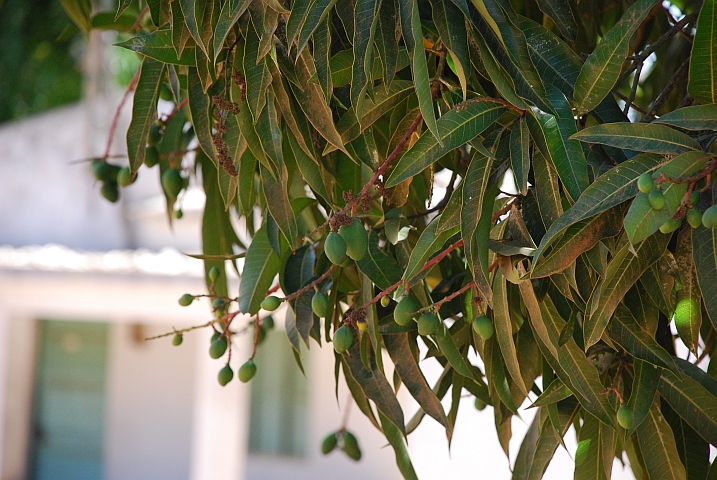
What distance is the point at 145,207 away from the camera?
4402 millimetres

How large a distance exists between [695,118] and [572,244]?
0.18 metres

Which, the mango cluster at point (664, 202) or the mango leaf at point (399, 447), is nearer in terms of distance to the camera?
the mango cluster at point (664, 202)

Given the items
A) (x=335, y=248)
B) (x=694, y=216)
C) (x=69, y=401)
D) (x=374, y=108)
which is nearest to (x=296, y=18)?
(x=374, y=108)

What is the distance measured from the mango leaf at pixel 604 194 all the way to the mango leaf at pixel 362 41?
236 millimetres

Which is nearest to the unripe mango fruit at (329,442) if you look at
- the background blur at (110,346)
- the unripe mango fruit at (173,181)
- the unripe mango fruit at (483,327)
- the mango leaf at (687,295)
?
the unripe mango fruit at (173,181)

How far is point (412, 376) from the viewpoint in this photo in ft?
3.48

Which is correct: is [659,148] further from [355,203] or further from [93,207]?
[93,207]

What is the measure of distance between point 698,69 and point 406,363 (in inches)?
19.9

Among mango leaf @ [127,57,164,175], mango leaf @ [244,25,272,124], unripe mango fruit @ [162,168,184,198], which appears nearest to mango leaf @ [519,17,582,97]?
mango leaf @ [244,25,272,124]

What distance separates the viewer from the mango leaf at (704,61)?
2.77 ft

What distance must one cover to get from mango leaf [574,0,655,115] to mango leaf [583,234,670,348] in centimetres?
17

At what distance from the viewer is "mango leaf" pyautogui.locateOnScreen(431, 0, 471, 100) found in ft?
2.82

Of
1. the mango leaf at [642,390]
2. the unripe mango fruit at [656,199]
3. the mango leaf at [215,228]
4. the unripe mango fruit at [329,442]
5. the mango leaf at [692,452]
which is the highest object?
the mango leaf at [215,228]

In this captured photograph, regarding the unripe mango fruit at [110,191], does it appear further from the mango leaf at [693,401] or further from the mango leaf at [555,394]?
the mango leaf at [693,401]
